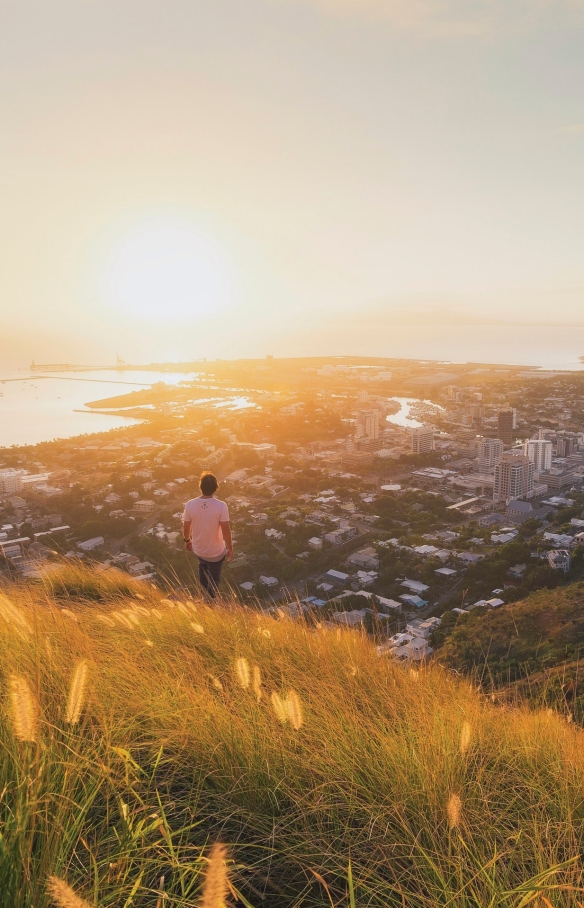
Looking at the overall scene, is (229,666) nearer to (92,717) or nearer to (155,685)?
(155,685)

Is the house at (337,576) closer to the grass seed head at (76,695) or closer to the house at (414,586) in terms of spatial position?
the house at (414,586)

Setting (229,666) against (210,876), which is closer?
(210,876)

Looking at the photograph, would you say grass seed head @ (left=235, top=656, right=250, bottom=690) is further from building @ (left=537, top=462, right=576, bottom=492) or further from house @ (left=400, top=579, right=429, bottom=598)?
building @ (left=537, top=462, right=576, bottom=492)

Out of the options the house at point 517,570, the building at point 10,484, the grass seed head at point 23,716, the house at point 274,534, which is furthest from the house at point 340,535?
the grass seed head at point 23,716

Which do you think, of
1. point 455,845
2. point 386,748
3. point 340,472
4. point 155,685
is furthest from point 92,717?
point 340,472

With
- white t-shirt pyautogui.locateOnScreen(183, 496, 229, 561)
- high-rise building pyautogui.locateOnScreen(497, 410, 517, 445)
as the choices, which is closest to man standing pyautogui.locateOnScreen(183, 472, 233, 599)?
white t-shirt pyautogui.locateOnScreen(183, 496, 229, 561)

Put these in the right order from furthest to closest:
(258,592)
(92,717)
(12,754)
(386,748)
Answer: (258,592), (92,717), (386,748), (12,754)

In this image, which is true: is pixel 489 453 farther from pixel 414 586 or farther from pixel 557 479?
pixel 414 586
